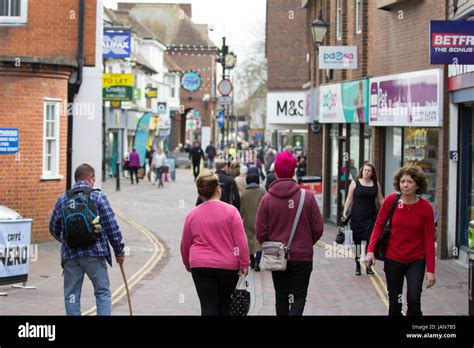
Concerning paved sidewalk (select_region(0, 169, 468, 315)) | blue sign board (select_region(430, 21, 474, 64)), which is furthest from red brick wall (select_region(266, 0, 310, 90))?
blue sign board (select_region(430, 21, 474, 64))

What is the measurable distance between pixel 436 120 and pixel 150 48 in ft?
183

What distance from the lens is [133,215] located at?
28453mm

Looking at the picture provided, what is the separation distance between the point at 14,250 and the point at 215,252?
5538 mm

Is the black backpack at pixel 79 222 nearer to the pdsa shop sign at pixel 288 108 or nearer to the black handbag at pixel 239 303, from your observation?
the black handbag at pixel 239 303

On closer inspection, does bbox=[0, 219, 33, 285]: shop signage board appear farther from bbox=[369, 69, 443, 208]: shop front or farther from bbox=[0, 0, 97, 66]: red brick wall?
bbox=[0, 0, 97, 66]: red brick wall

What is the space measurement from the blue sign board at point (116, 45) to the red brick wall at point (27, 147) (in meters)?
11.2

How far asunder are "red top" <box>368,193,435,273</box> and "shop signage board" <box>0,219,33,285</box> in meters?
5.94

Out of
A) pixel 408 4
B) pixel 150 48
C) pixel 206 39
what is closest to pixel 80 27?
pixel 408 4

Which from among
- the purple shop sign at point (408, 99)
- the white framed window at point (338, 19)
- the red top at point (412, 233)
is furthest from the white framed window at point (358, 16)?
the red top at point (412, 233)

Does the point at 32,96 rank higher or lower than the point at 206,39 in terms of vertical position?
lower

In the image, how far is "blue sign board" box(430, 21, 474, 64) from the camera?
12953mm

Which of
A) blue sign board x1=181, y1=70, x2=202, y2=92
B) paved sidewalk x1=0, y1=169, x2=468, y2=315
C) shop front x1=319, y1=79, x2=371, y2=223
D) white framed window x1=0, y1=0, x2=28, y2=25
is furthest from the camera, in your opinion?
blue sign board x1=181, y1=70, x2=202, y2=92

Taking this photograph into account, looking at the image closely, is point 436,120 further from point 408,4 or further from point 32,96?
point 32,96

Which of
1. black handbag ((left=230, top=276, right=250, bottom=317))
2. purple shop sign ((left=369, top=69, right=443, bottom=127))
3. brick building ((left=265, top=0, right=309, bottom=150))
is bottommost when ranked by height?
black handbag ((left=230, top=276, right=250, bottom=317))
